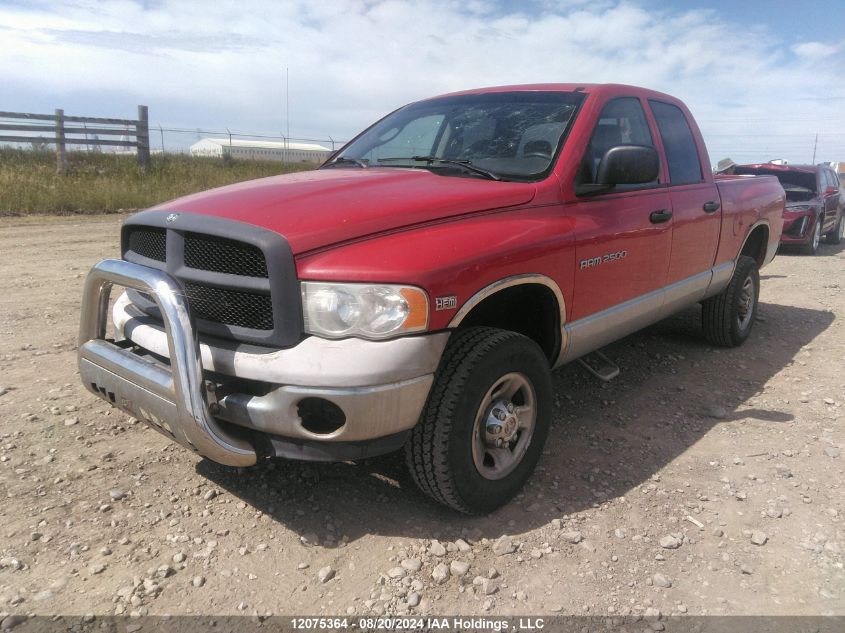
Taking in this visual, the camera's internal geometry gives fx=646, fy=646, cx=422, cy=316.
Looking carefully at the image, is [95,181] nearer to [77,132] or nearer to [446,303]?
[77,132]

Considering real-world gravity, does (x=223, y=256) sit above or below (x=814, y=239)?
above

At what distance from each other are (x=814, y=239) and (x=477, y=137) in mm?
10018

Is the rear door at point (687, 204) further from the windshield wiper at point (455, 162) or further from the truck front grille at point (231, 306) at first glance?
the truck front grille at point (231, 306)

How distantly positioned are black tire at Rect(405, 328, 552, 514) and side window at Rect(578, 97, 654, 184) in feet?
3.51

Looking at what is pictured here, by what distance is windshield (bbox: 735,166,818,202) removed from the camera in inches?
443

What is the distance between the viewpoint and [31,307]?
5539 millimetres

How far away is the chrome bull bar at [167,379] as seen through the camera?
2.29 meters

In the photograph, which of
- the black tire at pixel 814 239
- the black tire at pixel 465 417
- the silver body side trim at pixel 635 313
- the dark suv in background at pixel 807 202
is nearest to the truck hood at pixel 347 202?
the black tire at pixel 465 417

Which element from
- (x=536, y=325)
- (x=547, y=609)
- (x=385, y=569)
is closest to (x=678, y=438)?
(x=536, y=325)

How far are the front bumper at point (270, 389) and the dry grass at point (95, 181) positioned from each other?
35.8 ft

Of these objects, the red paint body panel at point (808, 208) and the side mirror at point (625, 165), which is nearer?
the side mirror at point (625, 165)

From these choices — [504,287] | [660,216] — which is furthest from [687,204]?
[504,287]

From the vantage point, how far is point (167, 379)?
2.38 meters

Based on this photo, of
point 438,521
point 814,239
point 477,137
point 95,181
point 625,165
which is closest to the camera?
point 438,521
